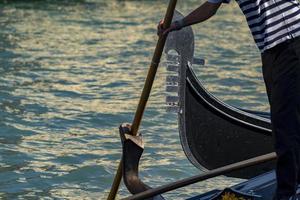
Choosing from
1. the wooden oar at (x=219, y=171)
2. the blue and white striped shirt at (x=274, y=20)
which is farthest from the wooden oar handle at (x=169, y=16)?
the wooden oar at (x=219, y=171)

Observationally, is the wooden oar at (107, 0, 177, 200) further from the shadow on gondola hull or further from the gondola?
the shadow on gondola hull

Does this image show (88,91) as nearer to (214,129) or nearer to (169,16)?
(214,129)

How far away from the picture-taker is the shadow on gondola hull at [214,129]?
3.69 metres

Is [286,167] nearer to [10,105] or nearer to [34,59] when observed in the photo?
[10,105]

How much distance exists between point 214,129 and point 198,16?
103 centimetres

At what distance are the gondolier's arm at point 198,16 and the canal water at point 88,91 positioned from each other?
5.30ft

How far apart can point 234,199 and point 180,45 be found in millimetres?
654

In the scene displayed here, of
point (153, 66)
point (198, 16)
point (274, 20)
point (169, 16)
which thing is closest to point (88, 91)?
point (153, 66)

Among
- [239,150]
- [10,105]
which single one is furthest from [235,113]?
[10,105]

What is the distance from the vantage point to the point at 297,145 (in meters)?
2.94

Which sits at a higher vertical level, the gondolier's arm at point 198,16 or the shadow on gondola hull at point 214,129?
the gondolier's arm at point 198,16

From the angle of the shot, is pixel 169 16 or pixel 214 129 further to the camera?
pixel 214 129

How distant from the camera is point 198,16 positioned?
3053 mm

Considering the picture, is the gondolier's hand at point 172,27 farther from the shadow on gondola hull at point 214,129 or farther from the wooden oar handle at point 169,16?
the shadow on gondola hull at point 214,129
